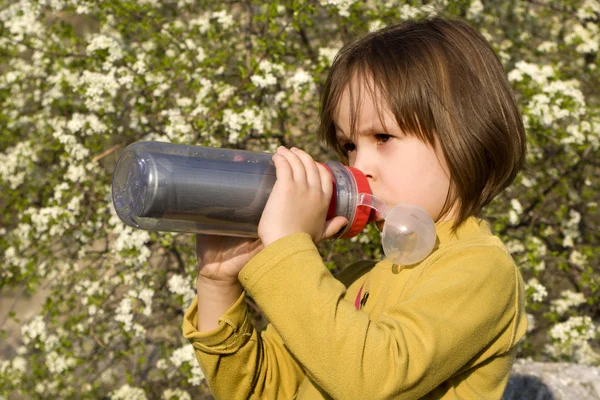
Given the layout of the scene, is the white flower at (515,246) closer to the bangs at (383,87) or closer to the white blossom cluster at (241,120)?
the white blossom cluster at (241,120)

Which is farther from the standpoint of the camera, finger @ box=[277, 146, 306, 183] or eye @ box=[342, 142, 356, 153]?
eye @ box=[342, 142, 356, 153]

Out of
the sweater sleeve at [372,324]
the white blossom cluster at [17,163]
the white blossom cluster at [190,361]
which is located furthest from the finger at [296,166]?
the white blossom cluster at [17,163]

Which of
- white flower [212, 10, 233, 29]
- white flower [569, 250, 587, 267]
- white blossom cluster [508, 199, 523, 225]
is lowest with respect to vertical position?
white flower [569, 250, 587, 267]

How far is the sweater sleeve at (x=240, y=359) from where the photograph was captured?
1.81m

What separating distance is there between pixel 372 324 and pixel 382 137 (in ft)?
1.50

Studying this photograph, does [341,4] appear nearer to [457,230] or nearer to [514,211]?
[514,211]

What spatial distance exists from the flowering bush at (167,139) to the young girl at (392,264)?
1.91 meters

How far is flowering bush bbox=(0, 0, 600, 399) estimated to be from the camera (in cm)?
380

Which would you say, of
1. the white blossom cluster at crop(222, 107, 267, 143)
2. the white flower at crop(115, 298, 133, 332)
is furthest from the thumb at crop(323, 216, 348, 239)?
the white flower at crop(115, 298, 133, 332)

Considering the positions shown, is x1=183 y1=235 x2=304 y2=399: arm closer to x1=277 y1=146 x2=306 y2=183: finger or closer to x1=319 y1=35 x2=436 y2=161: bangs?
x1=277 y1=146 x2=306 y2=183: finger

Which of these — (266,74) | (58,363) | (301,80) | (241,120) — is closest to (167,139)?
(241,120)

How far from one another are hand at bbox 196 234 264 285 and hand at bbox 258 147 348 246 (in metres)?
0.29

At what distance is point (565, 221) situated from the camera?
434 cm

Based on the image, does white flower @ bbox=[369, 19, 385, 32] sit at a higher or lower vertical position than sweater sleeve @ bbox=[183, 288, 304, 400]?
lower
